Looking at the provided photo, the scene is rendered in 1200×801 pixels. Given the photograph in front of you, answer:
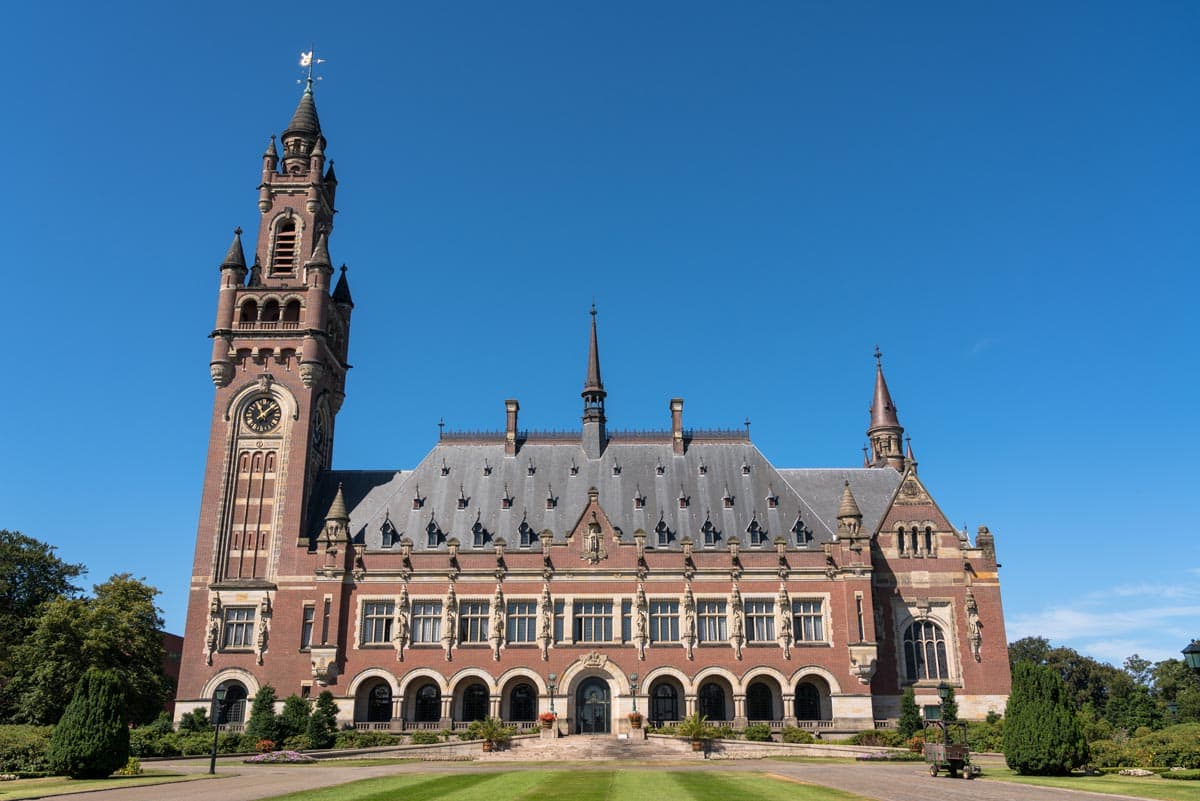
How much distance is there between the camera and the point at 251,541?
204ft

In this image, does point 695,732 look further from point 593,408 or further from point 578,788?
point 593,408

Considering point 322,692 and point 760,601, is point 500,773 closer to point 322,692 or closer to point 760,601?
point 322,692

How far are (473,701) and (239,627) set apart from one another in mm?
16234

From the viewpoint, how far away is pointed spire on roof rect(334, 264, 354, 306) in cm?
7462

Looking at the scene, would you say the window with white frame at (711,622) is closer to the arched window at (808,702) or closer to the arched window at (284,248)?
the arched window at (808,702)

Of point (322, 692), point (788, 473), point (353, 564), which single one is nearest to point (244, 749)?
point (322, 692)

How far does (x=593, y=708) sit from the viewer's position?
5909 cm

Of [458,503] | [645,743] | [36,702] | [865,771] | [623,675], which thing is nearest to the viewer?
[865,771]

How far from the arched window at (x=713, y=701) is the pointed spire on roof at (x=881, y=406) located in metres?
26.5

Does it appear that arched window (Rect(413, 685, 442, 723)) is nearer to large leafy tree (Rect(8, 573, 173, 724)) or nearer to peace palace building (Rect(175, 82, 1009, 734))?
peace palace building (Rect(175, 82, 1009, 734))

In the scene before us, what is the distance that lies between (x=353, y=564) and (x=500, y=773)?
3020 centimetres

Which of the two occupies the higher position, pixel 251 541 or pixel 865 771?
pixel 251 541

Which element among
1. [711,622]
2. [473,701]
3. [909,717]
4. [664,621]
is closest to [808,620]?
[711,622]

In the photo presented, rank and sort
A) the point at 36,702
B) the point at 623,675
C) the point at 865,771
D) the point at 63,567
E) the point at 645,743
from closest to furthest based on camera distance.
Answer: the point at 865,771
the point at 645,743
the point at 36,702
the point at 623,675
the point at 63,567
